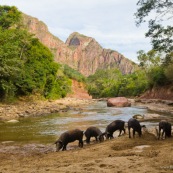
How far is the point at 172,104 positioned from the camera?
42406 mm

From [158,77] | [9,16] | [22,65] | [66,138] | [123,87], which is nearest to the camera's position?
[66,138]

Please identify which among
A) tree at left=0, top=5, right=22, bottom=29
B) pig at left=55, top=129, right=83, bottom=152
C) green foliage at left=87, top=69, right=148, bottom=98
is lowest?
pig at left=55, top=129, right=83, bottom=152

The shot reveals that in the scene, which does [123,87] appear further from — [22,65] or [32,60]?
[22,65]

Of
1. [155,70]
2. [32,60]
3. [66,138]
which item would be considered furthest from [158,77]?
[66,138]

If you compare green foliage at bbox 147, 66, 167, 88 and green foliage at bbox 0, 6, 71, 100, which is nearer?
green foliage at bbox 0, 6, 71, 100

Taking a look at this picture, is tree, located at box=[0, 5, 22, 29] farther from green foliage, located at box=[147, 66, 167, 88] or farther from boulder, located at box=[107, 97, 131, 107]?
green foliage, located at box=[147, 66, 167, 88]

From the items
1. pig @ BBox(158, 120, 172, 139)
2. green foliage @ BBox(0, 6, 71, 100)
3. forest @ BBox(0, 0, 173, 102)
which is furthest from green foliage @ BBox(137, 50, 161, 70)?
pig @ BBox(158, 120, 172, 139)

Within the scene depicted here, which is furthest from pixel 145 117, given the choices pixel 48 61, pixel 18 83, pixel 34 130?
pixel 48 61

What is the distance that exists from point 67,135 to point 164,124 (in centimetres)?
454

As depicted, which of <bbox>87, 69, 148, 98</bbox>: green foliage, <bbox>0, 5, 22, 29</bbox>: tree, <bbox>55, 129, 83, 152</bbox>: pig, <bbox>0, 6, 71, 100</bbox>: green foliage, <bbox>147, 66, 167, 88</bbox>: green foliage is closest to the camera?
<bbox>55, 129, 83, 152</bbox>: pig

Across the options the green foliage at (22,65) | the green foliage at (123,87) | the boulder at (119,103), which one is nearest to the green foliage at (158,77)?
the green foliage at (123,87)

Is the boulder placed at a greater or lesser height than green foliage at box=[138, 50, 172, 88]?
lesser

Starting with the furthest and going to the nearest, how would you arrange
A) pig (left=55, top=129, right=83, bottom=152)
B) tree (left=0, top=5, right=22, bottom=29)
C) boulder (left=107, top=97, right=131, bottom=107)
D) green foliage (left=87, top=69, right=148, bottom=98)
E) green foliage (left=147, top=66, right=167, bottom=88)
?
green foliage (left=87, top=69, right=148, bottom=98), green foliage (left=147, top=66, right=167, bottom=88), tree (left=0, top=5, right=22, bottom=29), boulder (left=107, top=97, right=131, bottom=107), pig (left=55, top=129, right=83, bottom=152)

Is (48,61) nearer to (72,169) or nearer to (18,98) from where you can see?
(18,98)
